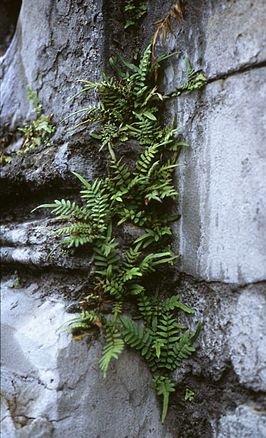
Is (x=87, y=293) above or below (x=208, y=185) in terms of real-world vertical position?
below

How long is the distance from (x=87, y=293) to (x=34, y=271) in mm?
363

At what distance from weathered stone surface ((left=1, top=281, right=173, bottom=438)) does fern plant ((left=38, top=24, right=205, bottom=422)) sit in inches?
2.4

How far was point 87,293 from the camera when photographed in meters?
1.66

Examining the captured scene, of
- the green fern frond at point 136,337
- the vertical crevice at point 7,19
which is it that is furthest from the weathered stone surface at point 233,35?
the vertical crevice at point 7,19

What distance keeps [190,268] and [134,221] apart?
10.5 inches

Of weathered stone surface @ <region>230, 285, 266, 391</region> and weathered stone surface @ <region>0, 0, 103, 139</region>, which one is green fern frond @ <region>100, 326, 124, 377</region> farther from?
weathered stone surface @ <region>0, 0, 103, 139</region>

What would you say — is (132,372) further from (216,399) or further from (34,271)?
(34,271)

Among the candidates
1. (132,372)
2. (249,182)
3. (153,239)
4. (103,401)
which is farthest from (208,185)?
(103,401)

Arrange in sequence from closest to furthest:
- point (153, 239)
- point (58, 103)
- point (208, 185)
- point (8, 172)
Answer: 1. point (208, 185)
2. point (153, 239)
3. point (58, 103)
4. point (8, 172)

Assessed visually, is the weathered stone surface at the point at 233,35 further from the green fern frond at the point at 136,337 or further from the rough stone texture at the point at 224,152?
the green fern frond at the point at 136,337

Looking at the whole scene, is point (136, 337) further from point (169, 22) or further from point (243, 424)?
point (169, 22)

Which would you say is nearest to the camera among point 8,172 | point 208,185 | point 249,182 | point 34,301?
point 249,182

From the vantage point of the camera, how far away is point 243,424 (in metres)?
1.42

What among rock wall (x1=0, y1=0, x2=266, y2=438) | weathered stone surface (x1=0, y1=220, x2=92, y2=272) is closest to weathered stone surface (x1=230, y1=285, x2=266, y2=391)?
rock wall (x1=0, y1=0, x2=266, y2=438)
